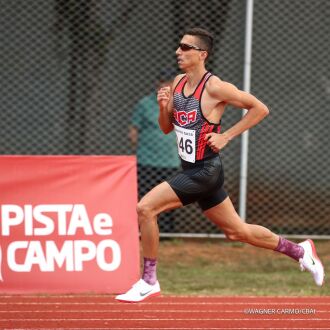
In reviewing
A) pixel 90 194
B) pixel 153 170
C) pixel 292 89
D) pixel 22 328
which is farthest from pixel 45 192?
pixel 292 89

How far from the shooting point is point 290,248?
900cm

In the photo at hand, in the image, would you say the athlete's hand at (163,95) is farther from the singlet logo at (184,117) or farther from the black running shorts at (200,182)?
the black running shorts at (200,182)

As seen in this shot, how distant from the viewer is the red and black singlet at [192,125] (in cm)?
836

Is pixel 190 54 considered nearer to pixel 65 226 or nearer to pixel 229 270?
pixel 65 226

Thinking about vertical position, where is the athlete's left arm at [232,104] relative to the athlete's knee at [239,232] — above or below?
above

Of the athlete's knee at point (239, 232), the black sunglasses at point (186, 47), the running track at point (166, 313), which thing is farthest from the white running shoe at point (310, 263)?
the black sunglasses at point (186, 47)

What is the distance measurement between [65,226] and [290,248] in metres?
2.17

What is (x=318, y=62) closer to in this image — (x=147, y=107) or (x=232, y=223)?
(x=147, y=107)

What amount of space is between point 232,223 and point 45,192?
7.25 ft

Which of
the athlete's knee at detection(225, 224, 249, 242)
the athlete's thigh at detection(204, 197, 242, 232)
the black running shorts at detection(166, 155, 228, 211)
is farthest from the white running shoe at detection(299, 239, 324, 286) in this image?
the black running shorts at detection(166, 155, 228, 211)

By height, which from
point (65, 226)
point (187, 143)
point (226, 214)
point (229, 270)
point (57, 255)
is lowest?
point (229, 270)

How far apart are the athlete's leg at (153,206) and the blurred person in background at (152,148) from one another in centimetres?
415

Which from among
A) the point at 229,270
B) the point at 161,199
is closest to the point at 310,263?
the point at 161,199

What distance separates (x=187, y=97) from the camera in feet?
27.6
